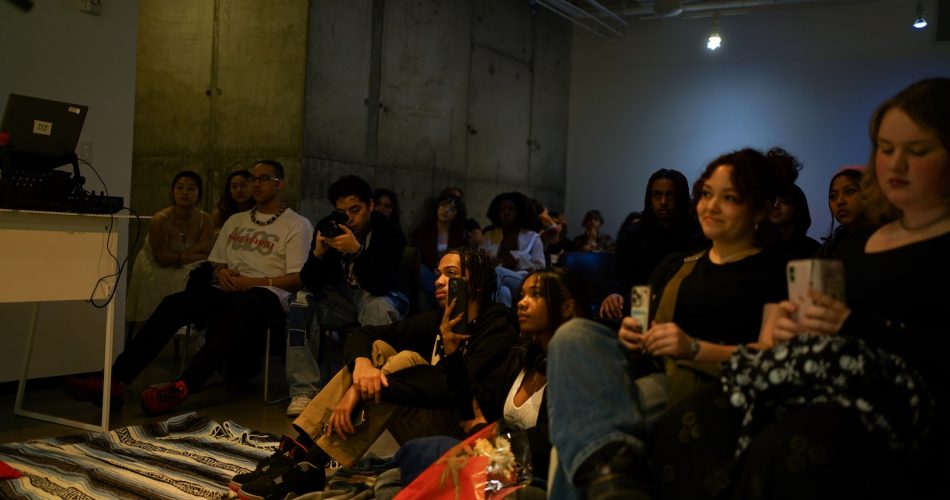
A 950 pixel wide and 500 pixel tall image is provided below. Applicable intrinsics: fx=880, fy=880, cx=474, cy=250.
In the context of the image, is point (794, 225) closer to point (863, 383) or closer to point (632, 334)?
point (632, 334)

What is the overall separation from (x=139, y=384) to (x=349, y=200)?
64.9 inches

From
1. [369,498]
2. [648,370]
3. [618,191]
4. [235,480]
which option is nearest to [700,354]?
[648,370]

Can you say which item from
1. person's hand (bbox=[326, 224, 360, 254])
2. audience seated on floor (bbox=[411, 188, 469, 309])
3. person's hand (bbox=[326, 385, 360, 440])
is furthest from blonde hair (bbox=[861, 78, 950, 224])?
audience seated on floor (bbox=[411, 188, 469, 309])

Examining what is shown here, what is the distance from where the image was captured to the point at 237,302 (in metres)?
4.47

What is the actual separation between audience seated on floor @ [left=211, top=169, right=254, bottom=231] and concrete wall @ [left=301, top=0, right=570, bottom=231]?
0.56 metres

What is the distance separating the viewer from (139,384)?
491 centimetres

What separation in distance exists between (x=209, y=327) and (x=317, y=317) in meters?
0.57

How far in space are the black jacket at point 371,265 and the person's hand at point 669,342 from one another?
2.72m

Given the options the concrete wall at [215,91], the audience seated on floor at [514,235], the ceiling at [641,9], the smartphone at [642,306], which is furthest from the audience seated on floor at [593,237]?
the smartphone at [642,306]

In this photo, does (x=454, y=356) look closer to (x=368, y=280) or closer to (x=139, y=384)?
(x=368, y=280)

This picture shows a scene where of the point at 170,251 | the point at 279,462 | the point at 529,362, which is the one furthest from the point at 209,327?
the point at 529,362

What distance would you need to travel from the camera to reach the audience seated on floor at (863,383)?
4.82ft

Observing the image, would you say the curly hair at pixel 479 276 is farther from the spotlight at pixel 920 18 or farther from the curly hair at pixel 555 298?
the spotlight at pixel 920 18

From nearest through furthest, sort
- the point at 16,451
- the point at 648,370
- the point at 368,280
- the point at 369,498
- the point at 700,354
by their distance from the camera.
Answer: the point at 700,354 → the point at 648,370 → the point at 369,498 → the point at 16,451 → the point at 368,280
